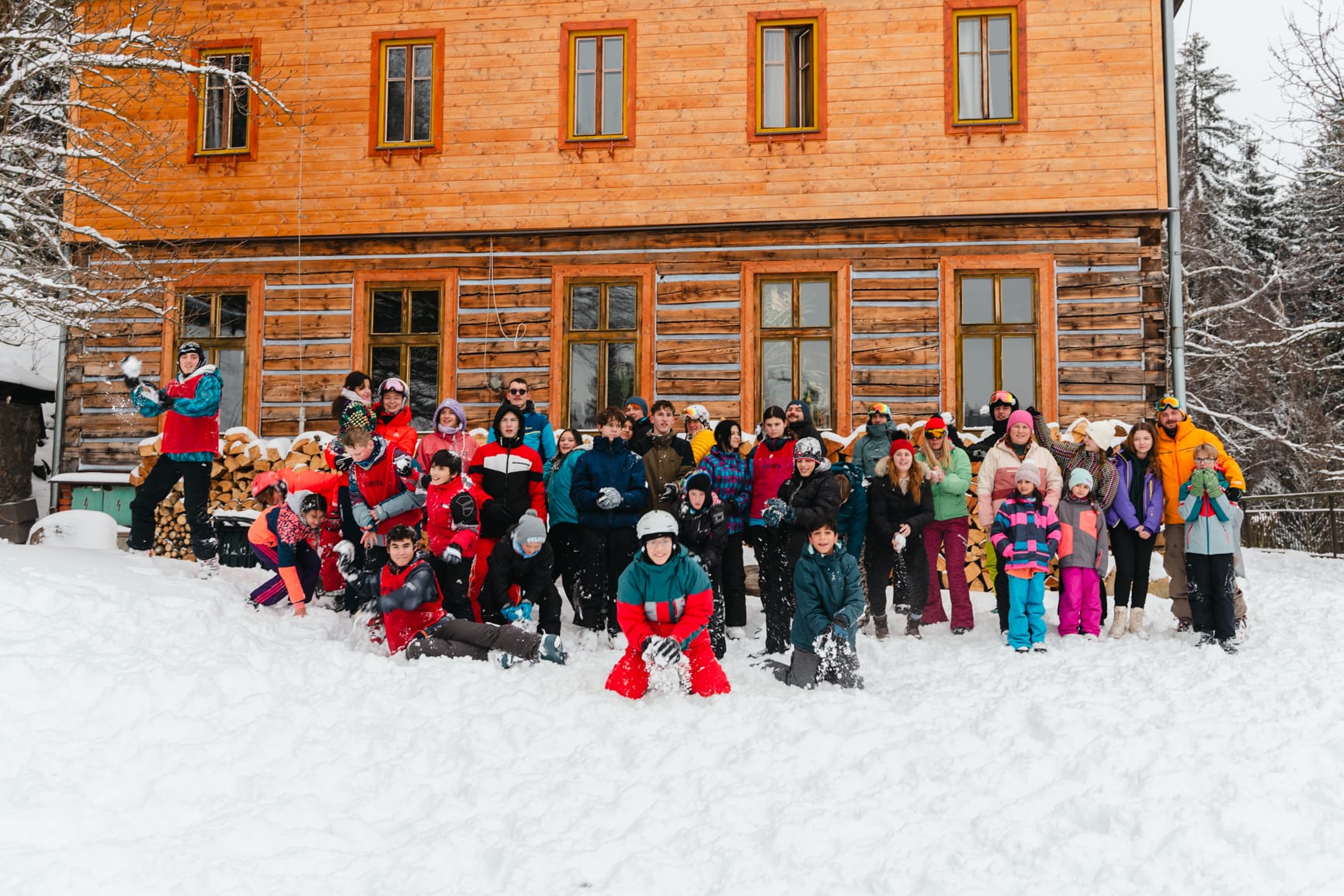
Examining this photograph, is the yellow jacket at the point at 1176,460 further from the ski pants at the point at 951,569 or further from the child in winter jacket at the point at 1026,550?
the ski pants at the point at 951,569

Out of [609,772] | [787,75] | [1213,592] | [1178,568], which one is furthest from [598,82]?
[609,772]

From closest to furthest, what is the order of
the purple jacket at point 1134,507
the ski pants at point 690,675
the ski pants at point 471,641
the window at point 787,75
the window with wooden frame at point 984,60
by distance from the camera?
the ski pants at point 690,675 < the ski pants at point 471,641 < the purple jacket at point 1134,507 < the window with wooden frame at point 984,60 < the window at point 787,75

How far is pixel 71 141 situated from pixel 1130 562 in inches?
484

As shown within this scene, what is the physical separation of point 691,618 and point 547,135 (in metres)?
7.40

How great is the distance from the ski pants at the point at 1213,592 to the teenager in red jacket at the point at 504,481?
508cm

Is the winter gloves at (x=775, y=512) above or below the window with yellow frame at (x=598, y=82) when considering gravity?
below

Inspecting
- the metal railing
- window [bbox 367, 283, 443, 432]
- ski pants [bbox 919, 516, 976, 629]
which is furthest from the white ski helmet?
the metal railing

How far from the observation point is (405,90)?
38.4 feet

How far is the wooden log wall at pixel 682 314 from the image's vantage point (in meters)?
10.5

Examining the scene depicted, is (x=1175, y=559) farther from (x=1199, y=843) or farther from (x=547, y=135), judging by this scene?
(x=547, y=135)

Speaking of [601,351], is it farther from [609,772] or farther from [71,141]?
[609,772]

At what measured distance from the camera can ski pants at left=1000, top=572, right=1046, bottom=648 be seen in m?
7.01

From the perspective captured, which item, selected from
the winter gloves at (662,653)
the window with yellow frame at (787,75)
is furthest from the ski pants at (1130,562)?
the window with yellow frame at (787,75)

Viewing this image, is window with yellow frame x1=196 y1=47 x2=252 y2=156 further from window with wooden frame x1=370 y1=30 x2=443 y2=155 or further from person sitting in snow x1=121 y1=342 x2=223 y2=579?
person sitting in snow x1=121 y1=342 x2=223 y2=579
